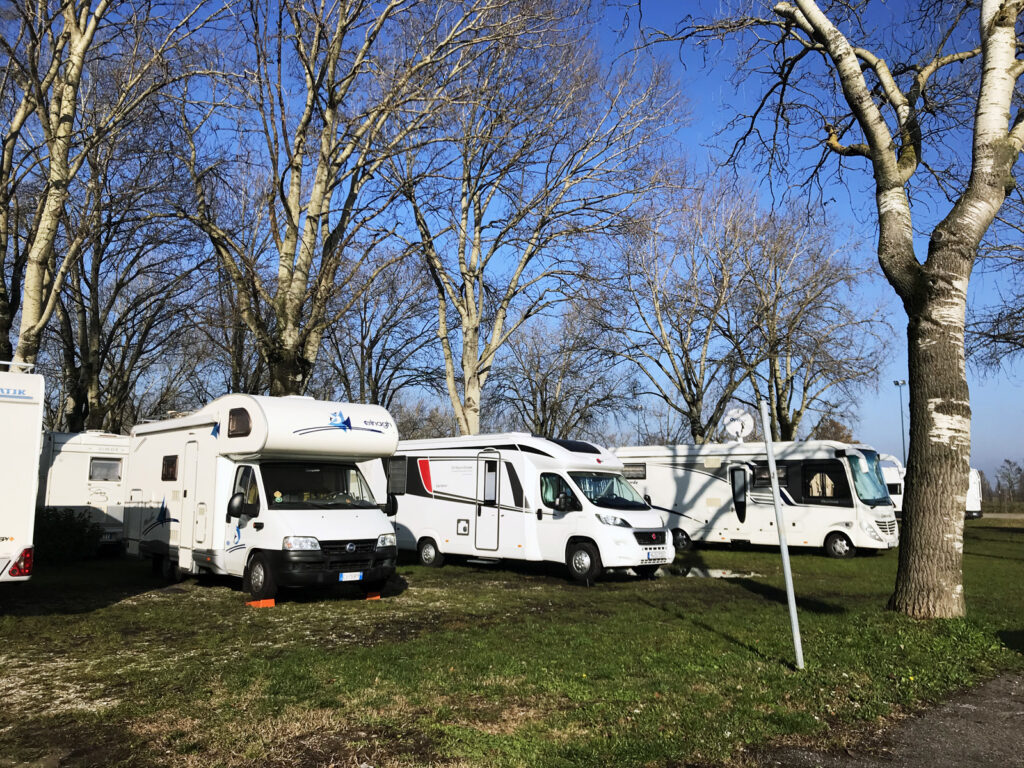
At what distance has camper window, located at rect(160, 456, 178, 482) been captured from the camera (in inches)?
547

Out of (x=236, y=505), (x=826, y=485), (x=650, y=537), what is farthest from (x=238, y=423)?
(x=826, y=485)

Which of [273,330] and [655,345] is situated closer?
[273,330]

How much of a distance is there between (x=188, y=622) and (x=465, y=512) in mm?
7259

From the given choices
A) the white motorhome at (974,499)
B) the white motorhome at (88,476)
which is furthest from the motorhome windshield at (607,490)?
the white motorhome at (974,499)

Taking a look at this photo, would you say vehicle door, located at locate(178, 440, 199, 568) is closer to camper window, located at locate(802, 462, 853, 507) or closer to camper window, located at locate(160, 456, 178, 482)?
camper window, located at locate(160, 456, 178, 482)

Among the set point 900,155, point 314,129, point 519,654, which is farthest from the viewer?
point 314,129

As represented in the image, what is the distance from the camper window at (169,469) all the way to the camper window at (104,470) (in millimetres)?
5301

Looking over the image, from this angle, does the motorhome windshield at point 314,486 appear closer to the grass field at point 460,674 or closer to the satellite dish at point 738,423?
the grass field at point 460,674

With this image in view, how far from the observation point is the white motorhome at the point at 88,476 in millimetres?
18094

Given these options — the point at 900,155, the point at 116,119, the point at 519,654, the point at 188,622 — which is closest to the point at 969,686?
the point at 519,654

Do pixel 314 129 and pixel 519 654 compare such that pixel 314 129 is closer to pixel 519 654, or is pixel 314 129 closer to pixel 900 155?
pixel 900 155

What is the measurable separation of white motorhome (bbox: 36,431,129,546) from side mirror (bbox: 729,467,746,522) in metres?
14.9

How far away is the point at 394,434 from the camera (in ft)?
42.8

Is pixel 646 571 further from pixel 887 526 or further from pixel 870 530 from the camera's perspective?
pixel 887 526
